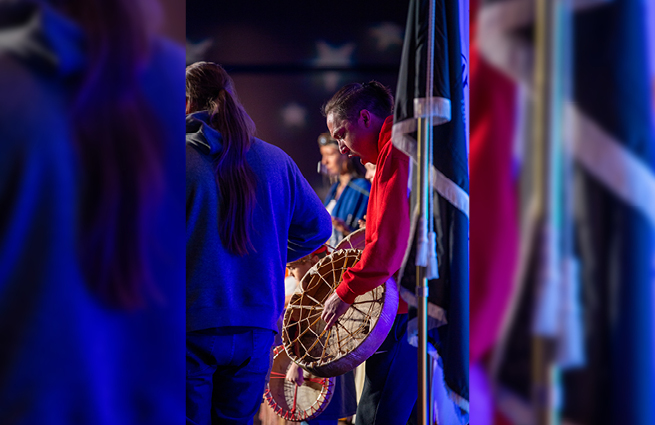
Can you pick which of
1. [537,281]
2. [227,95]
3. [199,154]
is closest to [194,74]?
[227,95]

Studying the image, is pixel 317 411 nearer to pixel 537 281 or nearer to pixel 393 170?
pixel 393 170

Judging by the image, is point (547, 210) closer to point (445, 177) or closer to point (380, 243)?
point (445, 177)

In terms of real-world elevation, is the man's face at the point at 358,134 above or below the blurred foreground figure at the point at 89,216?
above

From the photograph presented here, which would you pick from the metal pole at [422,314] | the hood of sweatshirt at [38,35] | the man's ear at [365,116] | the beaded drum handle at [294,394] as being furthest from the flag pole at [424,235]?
the beaded drum handle at [294,394]

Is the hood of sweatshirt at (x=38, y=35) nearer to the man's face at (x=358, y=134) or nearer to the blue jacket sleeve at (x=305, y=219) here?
the blue jacket sleeve at (x=305, y=219)

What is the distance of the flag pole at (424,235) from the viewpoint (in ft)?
5.53

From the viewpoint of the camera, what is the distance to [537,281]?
35.4 inches

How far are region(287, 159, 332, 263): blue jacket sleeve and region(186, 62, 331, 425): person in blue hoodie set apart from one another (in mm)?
75

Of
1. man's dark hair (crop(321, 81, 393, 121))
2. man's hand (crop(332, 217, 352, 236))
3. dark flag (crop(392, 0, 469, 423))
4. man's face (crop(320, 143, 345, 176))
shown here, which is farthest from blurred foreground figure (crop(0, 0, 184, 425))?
man's face (crop(320, 143, 345, 176))

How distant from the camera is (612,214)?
89 cm

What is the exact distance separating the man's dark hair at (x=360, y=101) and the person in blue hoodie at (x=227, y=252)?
2.05 ft

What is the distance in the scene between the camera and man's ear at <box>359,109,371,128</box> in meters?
2.44

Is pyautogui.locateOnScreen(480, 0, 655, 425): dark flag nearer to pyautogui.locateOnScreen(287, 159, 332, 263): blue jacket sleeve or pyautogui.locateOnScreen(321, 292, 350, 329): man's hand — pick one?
pyautogui.locateOnScreen(287, 159, 332, 263): blue jacket sleeve

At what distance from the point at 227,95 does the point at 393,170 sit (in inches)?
26.8
